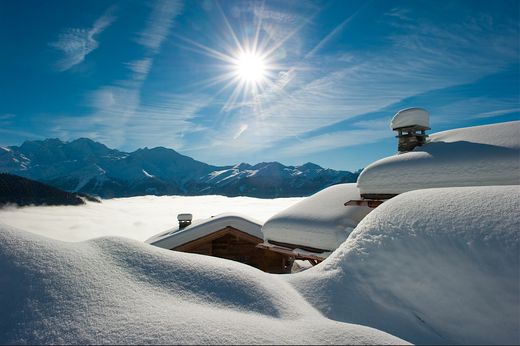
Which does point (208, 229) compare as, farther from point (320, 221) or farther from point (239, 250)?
point (320, 221)

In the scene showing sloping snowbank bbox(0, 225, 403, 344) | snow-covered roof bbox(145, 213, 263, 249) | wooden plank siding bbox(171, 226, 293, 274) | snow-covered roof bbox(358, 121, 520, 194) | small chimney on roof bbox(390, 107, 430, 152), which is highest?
small chimney on roof bbox(390, 107, 430, 152)

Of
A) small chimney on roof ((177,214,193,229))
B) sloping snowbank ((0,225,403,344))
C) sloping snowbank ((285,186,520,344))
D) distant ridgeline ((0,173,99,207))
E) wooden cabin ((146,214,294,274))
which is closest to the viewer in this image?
sloping snowbank ((0,225,403,344))

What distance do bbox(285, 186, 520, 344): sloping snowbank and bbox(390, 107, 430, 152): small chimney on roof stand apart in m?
7.91

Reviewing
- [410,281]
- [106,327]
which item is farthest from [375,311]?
[106,327]

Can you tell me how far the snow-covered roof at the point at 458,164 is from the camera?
6.47 meters

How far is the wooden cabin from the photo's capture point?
11.6 m

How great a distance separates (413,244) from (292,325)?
5.47 ft

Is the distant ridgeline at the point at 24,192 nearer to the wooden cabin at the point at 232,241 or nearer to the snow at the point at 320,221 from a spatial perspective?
the wooden cabin at the point at 232,241

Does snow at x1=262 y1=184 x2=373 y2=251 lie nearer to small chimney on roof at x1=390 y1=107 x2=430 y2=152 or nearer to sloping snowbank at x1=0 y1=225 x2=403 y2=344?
small chimney on roof at x1=390 y1=107 x2=430 y2=152

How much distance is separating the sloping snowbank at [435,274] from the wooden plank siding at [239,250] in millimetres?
8953

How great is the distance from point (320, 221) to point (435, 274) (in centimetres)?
606

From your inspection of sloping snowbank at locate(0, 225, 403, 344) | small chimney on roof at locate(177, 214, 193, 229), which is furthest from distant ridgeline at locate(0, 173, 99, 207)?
sloping snowbank at locate(0, 225, 403, 344)

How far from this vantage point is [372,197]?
8766 mm

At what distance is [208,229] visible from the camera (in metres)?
11.7
